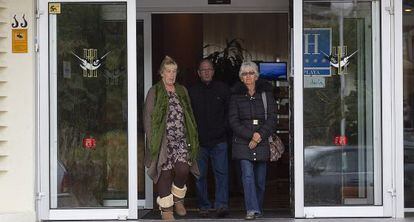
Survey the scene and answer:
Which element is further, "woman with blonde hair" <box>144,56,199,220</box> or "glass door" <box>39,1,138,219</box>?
"glass door" <box>39,1,138,219</box>

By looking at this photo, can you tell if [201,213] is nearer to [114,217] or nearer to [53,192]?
[114,217]

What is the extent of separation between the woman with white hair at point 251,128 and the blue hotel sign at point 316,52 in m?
0.57

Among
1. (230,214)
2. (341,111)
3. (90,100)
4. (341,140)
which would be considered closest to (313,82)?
(341,111)

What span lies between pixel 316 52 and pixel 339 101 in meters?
0.62

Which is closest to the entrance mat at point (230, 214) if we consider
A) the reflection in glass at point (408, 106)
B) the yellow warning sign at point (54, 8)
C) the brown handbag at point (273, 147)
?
the brown handbag at point (273, 147)

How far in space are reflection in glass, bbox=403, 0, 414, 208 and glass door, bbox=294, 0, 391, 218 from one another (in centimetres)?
25

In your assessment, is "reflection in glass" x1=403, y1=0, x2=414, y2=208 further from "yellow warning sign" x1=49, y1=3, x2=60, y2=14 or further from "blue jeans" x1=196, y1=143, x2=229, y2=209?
"yellow warning sign" x1=49, y1=3, x2=60, y2=14

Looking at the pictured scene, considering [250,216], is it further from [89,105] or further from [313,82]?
[89,105]

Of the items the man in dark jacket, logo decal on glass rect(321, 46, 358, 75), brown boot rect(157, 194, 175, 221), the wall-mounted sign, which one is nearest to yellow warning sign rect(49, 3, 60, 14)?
the man in dark jacket

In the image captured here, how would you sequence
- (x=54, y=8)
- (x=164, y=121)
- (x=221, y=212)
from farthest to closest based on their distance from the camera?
(x=221, y=212), (x=54, y=8), (x=164, y=121)

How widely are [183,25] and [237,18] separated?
1501 millimetres

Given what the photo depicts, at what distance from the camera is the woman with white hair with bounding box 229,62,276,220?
9211mm

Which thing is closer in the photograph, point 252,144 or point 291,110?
point 252,144

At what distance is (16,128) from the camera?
9.26 metres
